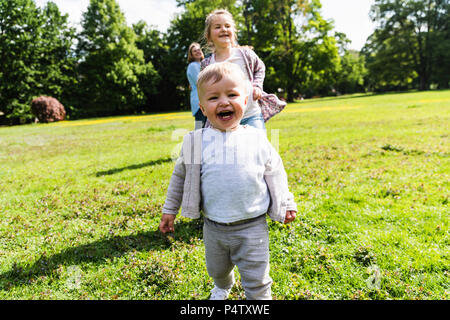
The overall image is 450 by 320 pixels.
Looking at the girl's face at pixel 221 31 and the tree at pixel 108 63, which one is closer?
the girl's face at pixel 221 31

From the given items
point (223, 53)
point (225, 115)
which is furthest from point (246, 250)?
point (223, 53)

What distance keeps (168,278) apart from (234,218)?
1.44 metres

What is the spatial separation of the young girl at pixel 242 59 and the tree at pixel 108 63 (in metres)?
44.4

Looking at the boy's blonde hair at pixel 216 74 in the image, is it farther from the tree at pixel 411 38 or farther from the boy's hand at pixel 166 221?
the tree at pixel 411 38

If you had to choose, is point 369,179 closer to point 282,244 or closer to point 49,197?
point 282,244

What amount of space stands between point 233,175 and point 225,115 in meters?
0.48

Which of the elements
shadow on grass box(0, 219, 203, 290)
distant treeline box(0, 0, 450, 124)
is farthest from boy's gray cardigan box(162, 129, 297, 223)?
distant treeline box(0, 0, 450, 124)

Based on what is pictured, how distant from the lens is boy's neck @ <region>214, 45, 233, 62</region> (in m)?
3.69

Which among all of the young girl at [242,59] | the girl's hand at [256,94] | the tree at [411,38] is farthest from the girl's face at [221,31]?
the tree at [411,38]

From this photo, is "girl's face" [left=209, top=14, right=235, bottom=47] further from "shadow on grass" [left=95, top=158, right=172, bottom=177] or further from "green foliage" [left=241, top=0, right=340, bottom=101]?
"green foliage" [left=241, top=0, right=340, bottom=101]

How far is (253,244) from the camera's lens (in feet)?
7.06

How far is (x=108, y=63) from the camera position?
4538 cm

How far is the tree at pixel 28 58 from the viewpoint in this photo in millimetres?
38062
